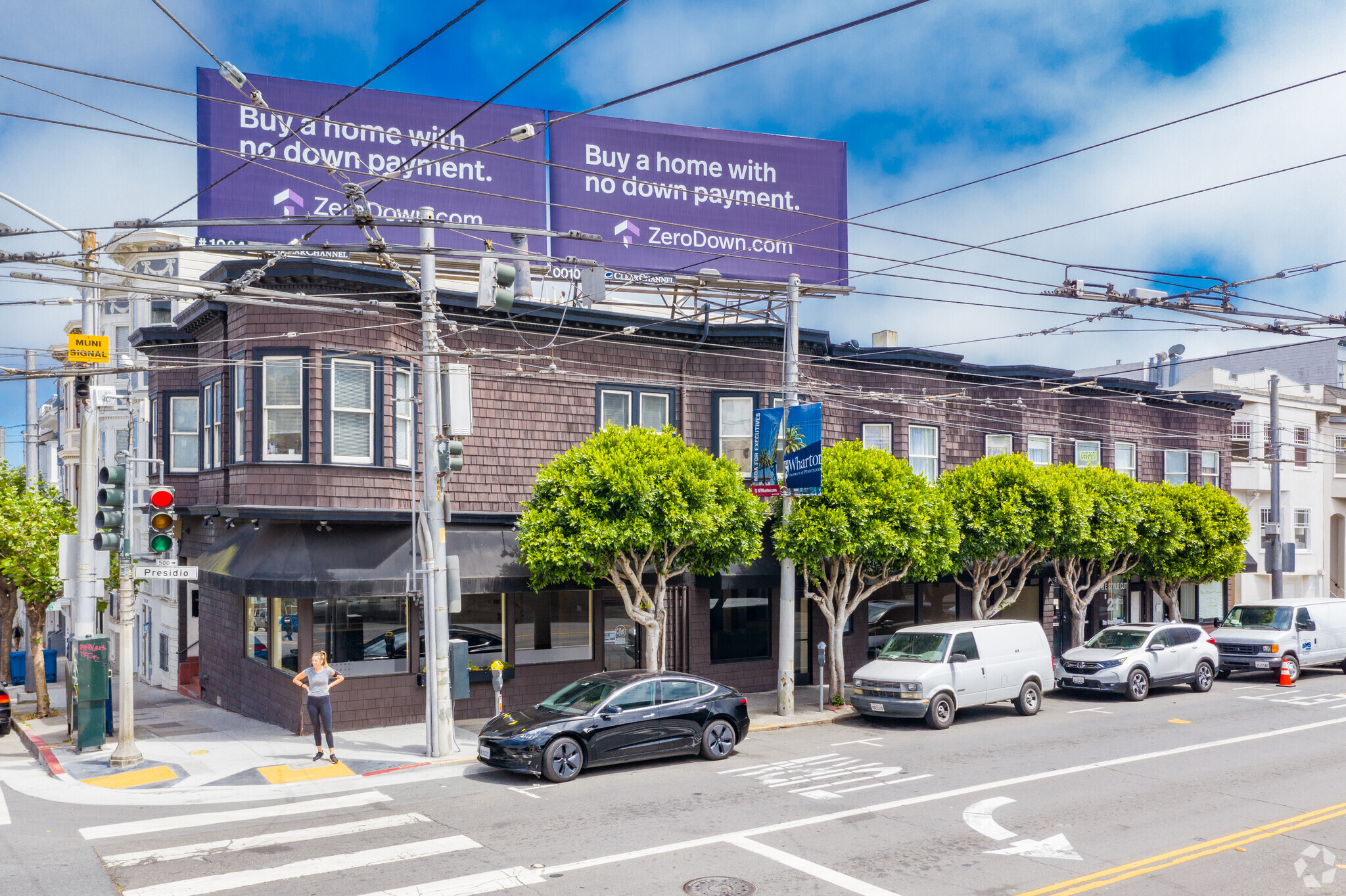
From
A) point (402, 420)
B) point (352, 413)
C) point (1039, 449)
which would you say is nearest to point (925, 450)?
point (1039, 449)

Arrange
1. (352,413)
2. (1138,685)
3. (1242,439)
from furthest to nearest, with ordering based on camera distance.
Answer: (1242,439)
(1138,685)
(352,413)

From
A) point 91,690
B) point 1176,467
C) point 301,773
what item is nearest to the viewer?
point 301,773

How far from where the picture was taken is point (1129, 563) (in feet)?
90.4

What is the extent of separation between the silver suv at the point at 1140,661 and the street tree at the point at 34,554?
2143cm

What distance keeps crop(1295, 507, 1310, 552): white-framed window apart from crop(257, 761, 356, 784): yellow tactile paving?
37.0 metres

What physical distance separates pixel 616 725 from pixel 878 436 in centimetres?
1345

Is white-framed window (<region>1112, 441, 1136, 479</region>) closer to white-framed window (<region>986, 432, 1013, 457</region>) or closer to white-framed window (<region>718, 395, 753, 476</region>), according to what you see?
white-framed window (<region>986, 432, 1013, 457</region>)

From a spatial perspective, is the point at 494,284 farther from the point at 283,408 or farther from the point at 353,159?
the point at 353,159

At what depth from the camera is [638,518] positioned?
18.0 meters

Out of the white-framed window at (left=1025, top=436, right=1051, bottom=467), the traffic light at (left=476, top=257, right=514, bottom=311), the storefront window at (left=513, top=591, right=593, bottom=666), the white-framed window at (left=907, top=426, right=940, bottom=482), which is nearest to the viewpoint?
the traffic light at (left=476, top=257, right=514, bottom=311)

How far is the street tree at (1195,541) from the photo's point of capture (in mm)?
26938

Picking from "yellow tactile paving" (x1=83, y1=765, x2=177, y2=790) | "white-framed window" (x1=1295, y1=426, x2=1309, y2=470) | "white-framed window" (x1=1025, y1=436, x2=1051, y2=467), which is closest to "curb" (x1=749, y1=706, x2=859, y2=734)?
"yellow tactile paving" (x1=83, y1=765, x2=177, y2=790)

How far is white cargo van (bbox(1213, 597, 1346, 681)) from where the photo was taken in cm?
2503

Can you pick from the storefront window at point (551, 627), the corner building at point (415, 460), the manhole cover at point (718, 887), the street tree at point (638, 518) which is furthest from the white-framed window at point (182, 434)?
the manhole cover at point (718, 887)
